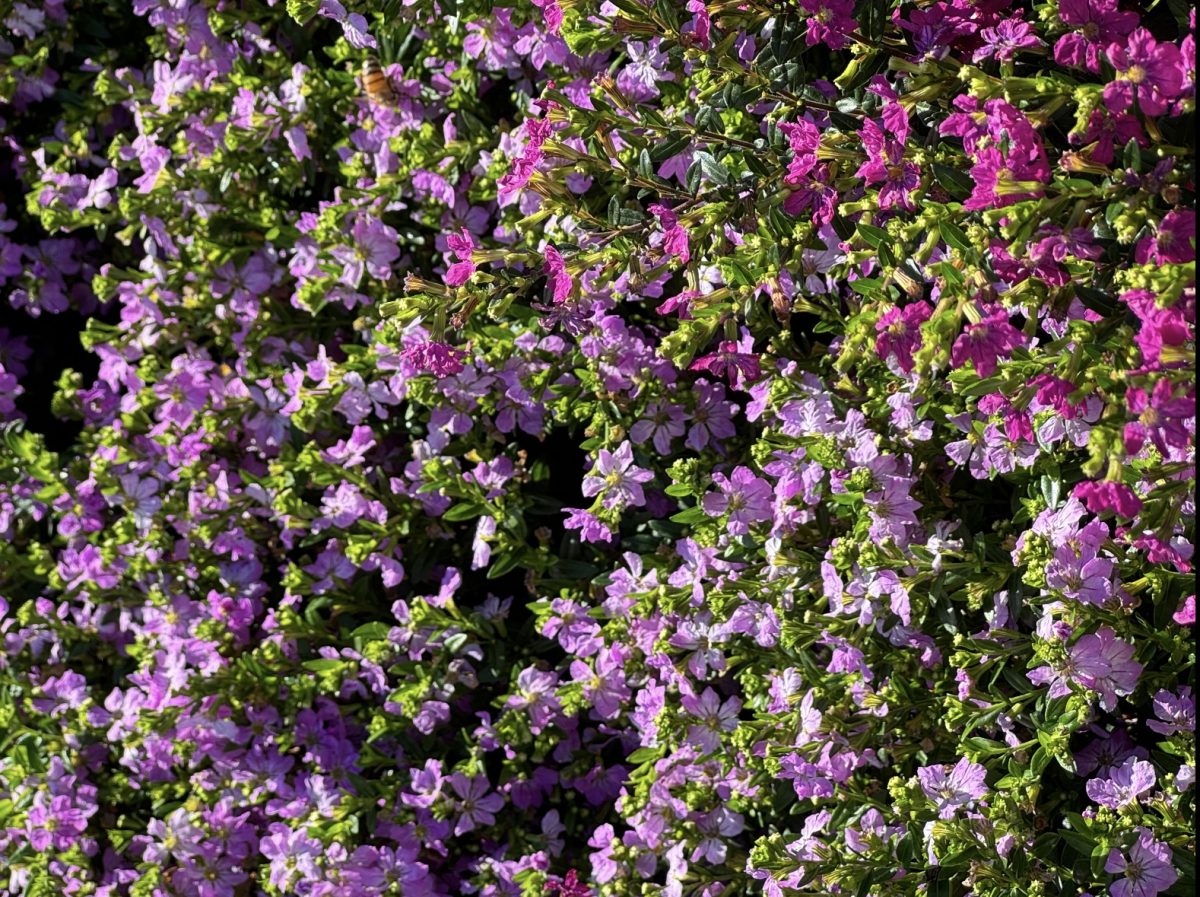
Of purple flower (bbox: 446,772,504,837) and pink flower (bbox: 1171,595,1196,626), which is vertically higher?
pink flower (bbox: 1171,595,1196,626)

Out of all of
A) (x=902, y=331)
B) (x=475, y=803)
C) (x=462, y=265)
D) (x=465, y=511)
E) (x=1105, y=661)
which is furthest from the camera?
(x=475, y=803)

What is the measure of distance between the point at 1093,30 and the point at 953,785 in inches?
44.1

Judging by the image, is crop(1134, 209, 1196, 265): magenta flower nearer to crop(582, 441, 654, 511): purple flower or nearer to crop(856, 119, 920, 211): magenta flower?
crop(856, 119, 920, 211): magenta flower

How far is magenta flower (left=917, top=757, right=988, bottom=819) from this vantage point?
204 centimetres

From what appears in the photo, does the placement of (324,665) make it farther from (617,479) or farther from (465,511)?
(617,479)

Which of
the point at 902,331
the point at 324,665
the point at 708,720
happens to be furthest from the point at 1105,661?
the point at 324,665

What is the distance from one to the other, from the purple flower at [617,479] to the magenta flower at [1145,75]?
1.12 metres

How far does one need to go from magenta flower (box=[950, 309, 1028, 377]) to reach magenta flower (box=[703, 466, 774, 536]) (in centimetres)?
71

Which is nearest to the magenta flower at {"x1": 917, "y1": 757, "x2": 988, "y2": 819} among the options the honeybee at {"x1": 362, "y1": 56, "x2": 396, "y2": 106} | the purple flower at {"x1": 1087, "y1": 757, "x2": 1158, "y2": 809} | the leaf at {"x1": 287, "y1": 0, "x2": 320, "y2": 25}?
the purple flower at {"x1": 1087, "y1": 757, "x2": 1158, "y2": 809}

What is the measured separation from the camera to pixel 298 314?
3217 millimetres

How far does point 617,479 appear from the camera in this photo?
2.49 m

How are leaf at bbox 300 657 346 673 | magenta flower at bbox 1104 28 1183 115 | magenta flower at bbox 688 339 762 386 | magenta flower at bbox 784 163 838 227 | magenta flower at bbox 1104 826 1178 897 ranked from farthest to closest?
leaf at bbox 300 657 346 673 < magenta flower at bbox 688 339 762 386 < magenta flower at bbox 784 163 838 227 < magenta flower at bbox 1104 826 1178 897 < magenta flower at bbox 1104 28 1183 115

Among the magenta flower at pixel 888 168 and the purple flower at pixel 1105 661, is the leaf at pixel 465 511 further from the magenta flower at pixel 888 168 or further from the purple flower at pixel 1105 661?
the purple flower at pixel 1105 661

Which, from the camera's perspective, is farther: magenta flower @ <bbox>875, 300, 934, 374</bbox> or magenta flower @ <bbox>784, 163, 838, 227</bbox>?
magenta flower @ <bbox>784, 163, 838, 227</bbox>
